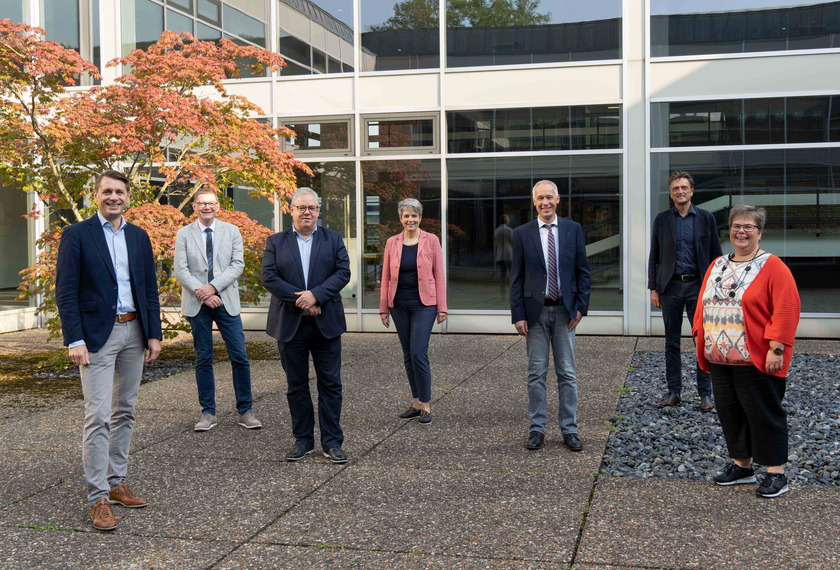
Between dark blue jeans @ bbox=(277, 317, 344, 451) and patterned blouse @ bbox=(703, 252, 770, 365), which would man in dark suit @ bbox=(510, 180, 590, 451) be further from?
dark blue jeans @ bbox=(277, 317, 344, 451)

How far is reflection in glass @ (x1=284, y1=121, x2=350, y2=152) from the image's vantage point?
12.4 m

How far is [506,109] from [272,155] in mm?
4076

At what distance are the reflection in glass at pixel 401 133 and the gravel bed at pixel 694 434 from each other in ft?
18.3

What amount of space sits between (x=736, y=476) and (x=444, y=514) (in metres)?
1.80

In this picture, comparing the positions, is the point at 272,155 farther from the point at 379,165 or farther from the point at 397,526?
the point at 397,526

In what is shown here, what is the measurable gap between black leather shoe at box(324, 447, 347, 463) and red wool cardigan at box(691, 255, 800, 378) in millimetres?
2596

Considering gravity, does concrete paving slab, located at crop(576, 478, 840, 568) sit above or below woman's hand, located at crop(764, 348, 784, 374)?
below

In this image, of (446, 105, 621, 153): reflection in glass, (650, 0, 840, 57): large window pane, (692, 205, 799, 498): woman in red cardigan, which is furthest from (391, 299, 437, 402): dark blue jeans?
(650, 0, 840, 57): large window pane

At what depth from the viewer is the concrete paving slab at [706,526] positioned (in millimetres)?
3564

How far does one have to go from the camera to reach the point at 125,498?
4.35 metres

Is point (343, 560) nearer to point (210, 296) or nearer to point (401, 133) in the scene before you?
point (210, 296)

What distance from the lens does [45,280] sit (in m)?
8.42

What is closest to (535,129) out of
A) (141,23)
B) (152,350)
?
(141,23)

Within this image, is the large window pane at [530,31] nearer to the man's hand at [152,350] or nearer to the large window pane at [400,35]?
the large window pane at [400,35]
